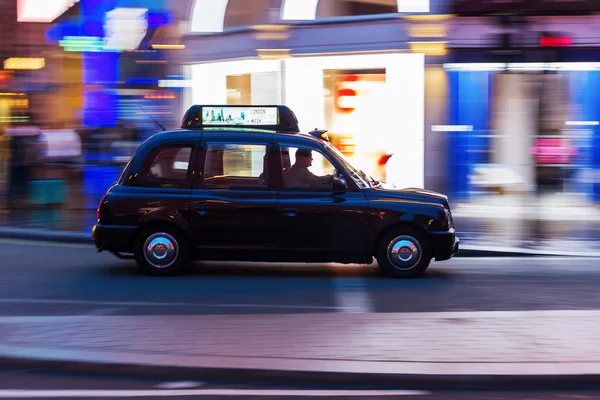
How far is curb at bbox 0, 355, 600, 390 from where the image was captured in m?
5.76

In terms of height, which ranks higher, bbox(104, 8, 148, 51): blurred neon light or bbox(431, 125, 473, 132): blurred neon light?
bbox(104, 8, 148, 51): blurred neon light

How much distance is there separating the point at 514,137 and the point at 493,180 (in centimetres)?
93

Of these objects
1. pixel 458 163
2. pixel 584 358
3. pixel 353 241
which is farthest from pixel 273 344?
pixel 458 163

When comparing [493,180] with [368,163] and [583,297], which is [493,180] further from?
[583,297]

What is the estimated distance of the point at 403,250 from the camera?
10242 mm

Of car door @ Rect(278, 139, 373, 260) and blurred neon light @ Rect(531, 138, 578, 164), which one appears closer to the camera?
car door @ Rect(278, 139, 373, 260)

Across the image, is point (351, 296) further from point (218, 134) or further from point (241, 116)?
point (241, 116)

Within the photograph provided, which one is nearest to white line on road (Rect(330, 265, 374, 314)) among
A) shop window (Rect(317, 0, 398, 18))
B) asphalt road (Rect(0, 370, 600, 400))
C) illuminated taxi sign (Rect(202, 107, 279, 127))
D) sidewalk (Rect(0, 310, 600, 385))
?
sidewalk (Rect(0, 310, 600, 385))

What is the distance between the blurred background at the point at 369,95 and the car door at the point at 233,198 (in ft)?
19.4

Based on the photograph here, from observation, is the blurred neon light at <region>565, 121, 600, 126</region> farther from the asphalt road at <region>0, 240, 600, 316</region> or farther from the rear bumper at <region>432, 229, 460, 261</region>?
the rear bumper at <region>432, 229, 460, 261</region>

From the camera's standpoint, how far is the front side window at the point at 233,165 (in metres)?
10.3

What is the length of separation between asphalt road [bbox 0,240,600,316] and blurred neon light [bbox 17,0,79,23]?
40.3ft

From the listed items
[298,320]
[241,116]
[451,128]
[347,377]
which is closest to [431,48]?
[451,128]

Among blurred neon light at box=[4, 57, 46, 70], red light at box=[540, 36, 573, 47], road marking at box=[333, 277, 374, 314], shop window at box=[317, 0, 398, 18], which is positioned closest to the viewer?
road marking at box=[333, 277, 374, 314]
